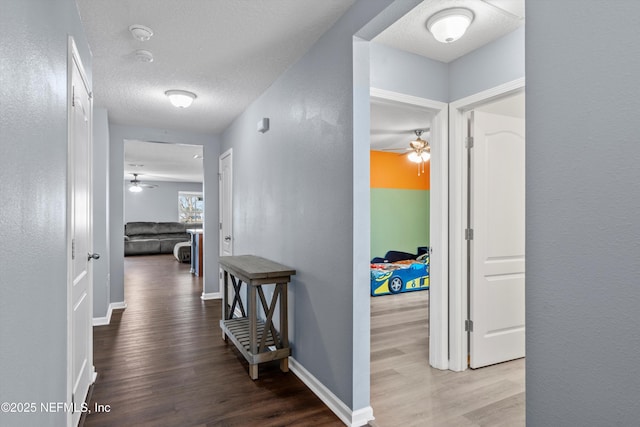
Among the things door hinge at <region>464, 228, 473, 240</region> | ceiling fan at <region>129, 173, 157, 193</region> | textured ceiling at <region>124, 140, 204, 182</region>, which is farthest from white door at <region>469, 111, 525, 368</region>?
ceiling fan at <region>129, 173, 157, 193</region>

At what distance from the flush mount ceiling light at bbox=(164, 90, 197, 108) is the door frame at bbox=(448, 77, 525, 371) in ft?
8.16

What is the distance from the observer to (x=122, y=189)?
4832mm

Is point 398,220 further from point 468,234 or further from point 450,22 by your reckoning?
point 450,22

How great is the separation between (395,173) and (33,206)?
19.9 feet

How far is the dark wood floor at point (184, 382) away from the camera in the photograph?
2.17 m

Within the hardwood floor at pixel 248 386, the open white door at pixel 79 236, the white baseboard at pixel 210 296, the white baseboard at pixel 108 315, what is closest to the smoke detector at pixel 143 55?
the open white door at pixel 79 236

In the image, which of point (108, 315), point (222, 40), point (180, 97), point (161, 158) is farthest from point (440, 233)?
point (161, 158)

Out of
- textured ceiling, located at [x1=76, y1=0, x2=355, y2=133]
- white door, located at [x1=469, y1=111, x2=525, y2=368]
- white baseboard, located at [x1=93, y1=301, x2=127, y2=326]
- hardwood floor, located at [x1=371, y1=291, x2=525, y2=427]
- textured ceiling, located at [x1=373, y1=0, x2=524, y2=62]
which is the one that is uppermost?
textured ceiling, located at [x1=373, y1=0, x2=524, y2=62]

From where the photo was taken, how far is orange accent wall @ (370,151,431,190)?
646cm

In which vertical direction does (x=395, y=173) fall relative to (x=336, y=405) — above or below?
above

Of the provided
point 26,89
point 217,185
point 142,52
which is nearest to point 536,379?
point 26,89

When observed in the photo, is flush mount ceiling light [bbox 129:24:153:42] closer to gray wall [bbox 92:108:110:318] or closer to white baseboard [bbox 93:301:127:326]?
gray wall [bbox 92:108:110:318]

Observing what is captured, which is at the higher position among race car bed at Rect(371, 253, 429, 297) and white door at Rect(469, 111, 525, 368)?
white door at Rect(469, 111, 525, 368)

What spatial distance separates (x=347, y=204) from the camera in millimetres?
2182
